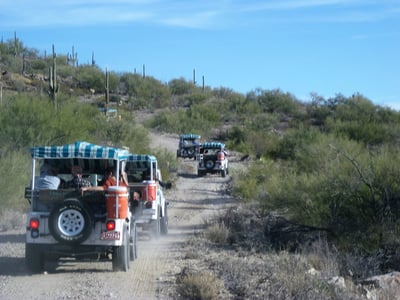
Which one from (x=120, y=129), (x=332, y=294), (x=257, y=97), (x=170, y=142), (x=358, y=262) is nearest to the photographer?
(x=332, y=294)

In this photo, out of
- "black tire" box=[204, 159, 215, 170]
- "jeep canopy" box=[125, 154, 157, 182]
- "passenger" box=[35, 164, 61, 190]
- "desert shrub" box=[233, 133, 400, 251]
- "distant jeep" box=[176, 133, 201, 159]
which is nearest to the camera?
"passenger" box=[35, 164, 61, 190]

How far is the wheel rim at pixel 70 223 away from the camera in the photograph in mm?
13055

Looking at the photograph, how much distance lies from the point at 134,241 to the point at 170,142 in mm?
50647

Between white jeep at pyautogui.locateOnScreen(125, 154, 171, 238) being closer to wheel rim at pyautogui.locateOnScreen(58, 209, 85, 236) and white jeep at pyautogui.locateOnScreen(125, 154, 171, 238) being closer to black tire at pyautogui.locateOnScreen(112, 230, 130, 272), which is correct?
black tire at pyautogui.locateOnScreen(112, 230, 130, 272)

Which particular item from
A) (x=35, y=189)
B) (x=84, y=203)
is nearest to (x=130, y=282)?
(x=84, y=203)

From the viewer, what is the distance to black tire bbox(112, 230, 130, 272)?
44.0ft

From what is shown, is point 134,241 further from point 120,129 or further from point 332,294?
point 120,129

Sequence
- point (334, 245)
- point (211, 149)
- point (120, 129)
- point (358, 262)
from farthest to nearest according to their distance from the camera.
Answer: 1. point (120, 129)
2. point (211, 149)
3. point (334, 245)
4. point (358, 262)

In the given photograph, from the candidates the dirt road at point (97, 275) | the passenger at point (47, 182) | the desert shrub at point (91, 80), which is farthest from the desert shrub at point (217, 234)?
the desert shrub at point (91, 80)

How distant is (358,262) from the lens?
583 inches

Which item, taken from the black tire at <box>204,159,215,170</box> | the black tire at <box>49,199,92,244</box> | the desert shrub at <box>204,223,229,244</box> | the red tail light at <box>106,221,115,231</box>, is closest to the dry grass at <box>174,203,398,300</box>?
the desert shrub at <box>204,223,229,244</box>

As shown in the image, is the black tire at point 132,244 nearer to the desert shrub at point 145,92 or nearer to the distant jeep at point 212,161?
the distant jeep at point 212,161

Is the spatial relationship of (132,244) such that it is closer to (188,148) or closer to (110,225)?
(110,225)

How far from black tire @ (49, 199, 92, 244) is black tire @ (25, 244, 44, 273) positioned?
0.56 m
